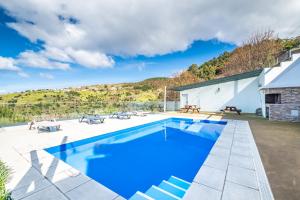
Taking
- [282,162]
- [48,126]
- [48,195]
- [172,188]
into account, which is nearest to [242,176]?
[282,162]

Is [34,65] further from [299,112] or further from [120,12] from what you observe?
[299,112]

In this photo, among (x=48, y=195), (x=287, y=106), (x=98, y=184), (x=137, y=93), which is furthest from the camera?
(x=137, y=93)

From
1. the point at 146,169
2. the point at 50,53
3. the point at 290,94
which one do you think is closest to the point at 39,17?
the point at 50,53

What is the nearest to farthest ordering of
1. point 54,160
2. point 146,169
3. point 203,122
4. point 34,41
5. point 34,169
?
point 34,169
point 54,160
point 146,169
point 203,122
point 34,41

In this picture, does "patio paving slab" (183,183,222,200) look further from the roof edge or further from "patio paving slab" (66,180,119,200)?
the roof edge

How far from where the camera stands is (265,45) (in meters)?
18.4

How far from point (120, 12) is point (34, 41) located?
8.15m

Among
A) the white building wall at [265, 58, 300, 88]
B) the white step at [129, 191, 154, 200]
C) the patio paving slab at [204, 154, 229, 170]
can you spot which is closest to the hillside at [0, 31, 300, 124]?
the white building wall at [265, 58, 300, 88]

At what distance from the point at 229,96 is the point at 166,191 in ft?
39.1

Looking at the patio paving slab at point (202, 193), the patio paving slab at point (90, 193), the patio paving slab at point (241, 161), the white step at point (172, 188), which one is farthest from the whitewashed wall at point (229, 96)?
the patio paving slab at point (90, 193)

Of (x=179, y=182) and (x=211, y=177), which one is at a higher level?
(x=211, y=177)

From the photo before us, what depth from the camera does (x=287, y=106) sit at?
8305 millimetres

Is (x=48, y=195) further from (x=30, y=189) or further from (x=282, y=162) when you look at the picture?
(x=282, y=162)

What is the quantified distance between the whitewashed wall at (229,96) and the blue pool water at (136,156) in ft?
20.3
